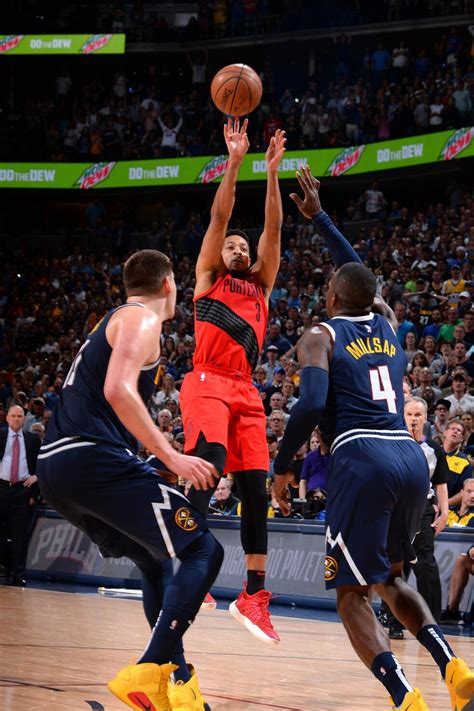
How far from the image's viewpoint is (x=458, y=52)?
25625mm

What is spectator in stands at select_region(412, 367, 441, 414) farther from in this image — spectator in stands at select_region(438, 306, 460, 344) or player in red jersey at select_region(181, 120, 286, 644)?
player in red jersey at select_region(181, 120, 286, 644)

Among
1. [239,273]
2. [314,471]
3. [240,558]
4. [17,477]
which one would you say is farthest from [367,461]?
→ [17,477]

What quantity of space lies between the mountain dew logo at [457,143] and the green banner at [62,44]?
1137 centimetres

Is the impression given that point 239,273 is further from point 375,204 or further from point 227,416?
point 375,204

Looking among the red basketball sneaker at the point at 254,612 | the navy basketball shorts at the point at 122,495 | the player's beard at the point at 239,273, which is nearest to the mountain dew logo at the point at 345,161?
the player's beard at the point at 239,273

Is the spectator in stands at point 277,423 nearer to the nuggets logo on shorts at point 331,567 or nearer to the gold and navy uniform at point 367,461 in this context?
the gold and navy uniform at point 367,461

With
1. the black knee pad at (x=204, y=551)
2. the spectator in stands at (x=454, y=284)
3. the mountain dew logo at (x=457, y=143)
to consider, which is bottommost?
the black knee pad at (x=204, y=551)

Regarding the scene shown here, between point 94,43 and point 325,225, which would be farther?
point 94,43

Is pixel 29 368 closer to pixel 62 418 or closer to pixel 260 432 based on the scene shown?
pixel 260 432

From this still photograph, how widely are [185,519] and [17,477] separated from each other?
31.7ft

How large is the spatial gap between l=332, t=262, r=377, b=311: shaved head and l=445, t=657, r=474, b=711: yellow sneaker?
1.90 metres

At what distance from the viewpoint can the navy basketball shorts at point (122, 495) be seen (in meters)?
4.75

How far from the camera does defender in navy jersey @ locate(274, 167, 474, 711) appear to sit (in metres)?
4.95

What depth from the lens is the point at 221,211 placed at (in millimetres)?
6688
